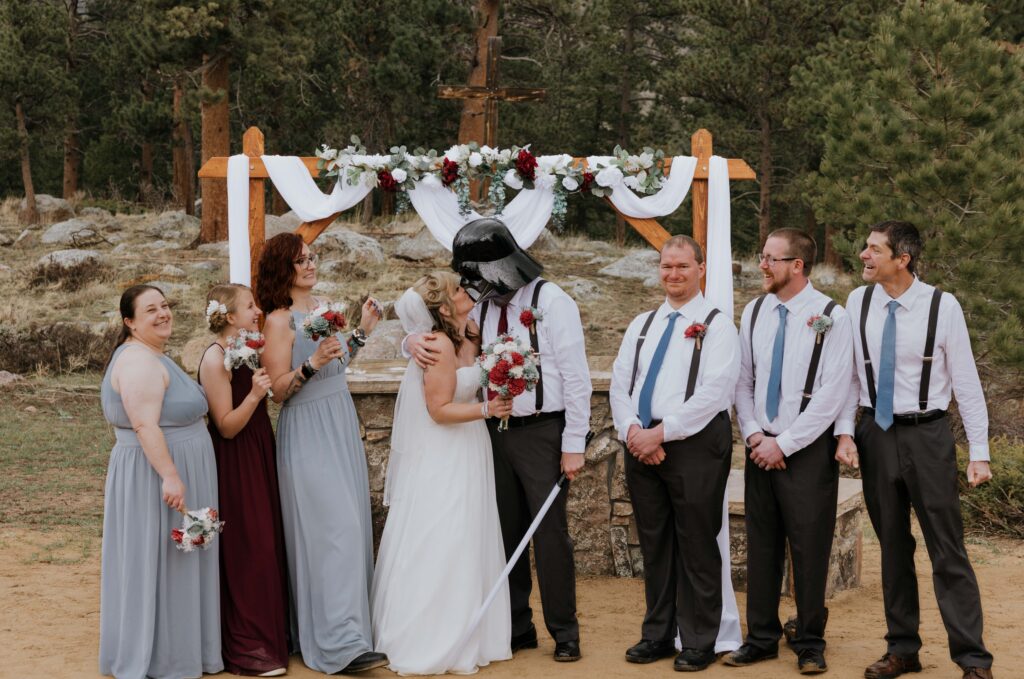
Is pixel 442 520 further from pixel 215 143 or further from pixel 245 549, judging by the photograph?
pixel 215 143

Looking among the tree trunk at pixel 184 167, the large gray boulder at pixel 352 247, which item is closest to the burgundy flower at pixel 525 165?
the large gray boulder at pixel 352 247

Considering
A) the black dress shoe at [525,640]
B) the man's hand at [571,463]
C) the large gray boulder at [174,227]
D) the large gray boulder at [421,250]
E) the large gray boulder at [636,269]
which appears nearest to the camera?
the man's hand at [571,463]

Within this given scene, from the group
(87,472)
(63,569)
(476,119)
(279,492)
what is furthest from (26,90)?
(279,492)

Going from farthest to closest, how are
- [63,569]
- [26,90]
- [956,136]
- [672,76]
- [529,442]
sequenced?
[26,90] < [672,76] < [956,136] < [63,569] < [529,442]

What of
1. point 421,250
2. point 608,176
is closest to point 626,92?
point 421,250

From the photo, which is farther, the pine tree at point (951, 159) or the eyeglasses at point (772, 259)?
the pine tree at point (951, 159)

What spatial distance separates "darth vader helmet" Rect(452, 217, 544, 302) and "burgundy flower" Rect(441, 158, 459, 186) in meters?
1.47

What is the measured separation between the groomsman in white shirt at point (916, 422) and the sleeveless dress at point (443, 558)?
5.18ft

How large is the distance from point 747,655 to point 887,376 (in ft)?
4.57

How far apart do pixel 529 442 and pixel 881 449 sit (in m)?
1.49

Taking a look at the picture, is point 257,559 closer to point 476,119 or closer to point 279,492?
point 279,492

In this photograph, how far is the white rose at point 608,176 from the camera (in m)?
6.52

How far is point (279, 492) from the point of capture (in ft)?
17.0

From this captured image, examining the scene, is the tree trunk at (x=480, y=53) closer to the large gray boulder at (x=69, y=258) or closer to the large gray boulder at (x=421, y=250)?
the large gray boulder at (x=421, y=250)
